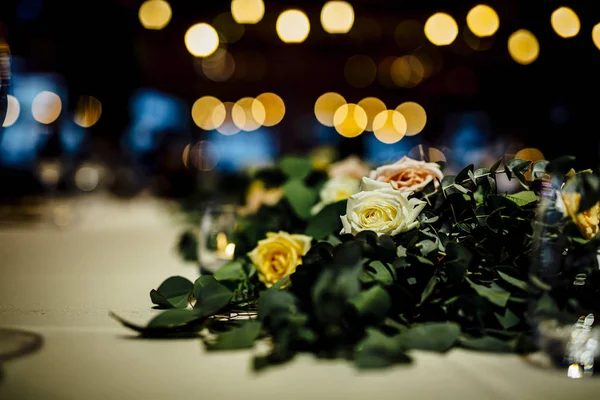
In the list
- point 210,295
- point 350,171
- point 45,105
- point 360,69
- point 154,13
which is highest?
point 360,69

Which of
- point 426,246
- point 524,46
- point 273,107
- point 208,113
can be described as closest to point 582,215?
point 426,246

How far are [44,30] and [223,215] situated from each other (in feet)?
14.9

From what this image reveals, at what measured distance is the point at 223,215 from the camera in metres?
1.30

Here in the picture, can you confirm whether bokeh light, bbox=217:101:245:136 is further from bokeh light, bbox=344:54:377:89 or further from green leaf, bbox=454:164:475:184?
green leaf, bbox=454:164:475:184

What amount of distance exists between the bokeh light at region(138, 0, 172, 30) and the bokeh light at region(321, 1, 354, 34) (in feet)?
4.19

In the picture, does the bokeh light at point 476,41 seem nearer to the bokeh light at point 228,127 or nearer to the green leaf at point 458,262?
the green leaf at point 458,262

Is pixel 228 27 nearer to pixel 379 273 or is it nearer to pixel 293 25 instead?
pixel 293 25

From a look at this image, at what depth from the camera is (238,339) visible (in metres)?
0.77

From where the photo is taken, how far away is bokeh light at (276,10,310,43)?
14.4 ft

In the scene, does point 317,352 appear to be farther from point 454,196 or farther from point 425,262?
point 454,196

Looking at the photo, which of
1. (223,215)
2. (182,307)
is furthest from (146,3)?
(182,307)

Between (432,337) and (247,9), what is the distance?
155 inches

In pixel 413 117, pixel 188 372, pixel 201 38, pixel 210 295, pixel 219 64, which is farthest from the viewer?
pixel 413 117

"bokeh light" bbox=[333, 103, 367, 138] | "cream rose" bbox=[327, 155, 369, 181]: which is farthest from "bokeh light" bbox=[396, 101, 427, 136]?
"cream rose" bbox=[327, 155, 369, 181]
